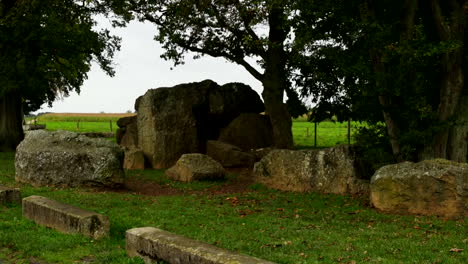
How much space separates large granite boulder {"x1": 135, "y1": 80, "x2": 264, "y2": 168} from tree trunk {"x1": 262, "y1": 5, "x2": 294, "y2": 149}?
326 cm

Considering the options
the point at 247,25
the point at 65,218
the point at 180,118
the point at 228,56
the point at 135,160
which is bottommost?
the point at 65,218

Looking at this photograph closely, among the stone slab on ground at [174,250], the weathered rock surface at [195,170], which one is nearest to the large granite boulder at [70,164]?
the weathered rock surface at [195,170]

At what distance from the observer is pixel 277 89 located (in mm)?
30969

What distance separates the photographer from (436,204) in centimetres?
1603

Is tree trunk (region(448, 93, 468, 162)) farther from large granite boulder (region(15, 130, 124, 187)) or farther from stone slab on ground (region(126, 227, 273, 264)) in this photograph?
stone slab on ground (region(126, 227, 273, 264))

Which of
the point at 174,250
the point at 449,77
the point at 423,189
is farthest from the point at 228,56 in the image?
the point at 174,250

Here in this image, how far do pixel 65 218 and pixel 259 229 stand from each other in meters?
4.51

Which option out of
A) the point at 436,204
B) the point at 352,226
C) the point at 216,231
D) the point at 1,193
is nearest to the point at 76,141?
the point at 1,193

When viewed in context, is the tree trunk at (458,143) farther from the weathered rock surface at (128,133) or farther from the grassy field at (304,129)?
the weathered rock surface at (128,133)

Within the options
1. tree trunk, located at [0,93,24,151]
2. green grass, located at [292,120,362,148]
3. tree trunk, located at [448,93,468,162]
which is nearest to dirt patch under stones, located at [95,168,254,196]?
green grass, located at [292,120,362,148]

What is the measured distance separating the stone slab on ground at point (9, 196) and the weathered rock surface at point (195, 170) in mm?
8555

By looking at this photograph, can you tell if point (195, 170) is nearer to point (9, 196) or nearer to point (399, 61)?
point (9, 196)

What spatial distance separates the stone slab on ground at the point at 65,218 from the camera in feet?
38.5

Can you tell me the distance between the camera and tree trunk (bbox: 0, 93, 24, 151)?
38031 millimetres
